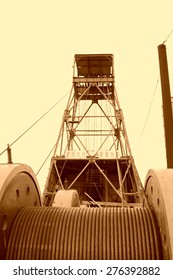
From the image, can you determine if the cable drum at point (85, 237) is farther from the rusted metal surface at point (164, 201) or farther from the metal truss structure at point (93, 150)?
the metal truss structure at point (93, 150)

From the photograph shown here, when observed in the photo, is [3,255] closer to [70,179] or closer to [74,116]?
[74,116]

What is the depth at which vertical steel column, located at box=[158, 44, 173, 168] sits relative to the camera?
4.56 metres

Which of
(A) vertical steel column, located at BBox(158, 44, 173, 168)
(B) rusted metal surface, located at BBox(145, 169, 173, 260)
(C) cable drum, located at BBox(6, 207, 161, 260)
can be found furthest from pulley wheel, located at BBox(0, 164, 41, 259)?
(A) vertical steel column, located at BBox(158, 44, 173, 168)

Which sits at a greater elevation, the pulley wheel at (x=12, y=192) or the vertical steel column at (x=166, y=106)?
the vertical steel column at (x=166, y=106)

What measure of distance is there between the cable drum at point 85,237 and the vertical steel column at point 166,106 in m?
0.98

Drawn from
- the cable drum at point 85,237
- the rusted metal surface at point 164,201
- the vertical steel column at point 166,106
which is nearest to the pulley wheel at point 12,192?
the cable drum at point 85,237

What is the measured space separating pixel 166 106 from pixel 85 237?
2.13 metres

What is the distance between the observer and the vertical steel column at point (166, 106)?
456 cm

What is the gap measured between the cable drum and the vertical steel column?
983 mm

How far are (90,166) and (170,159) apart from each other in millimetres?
12892

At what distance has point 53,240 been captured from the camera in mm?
3652

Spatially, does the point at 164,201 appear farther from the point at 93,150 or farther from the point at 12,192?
the point at 93,150

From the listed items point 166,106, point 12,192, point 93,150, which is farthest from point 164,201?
point 93,150

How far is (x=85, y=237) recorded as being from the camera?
3635 millimetres
